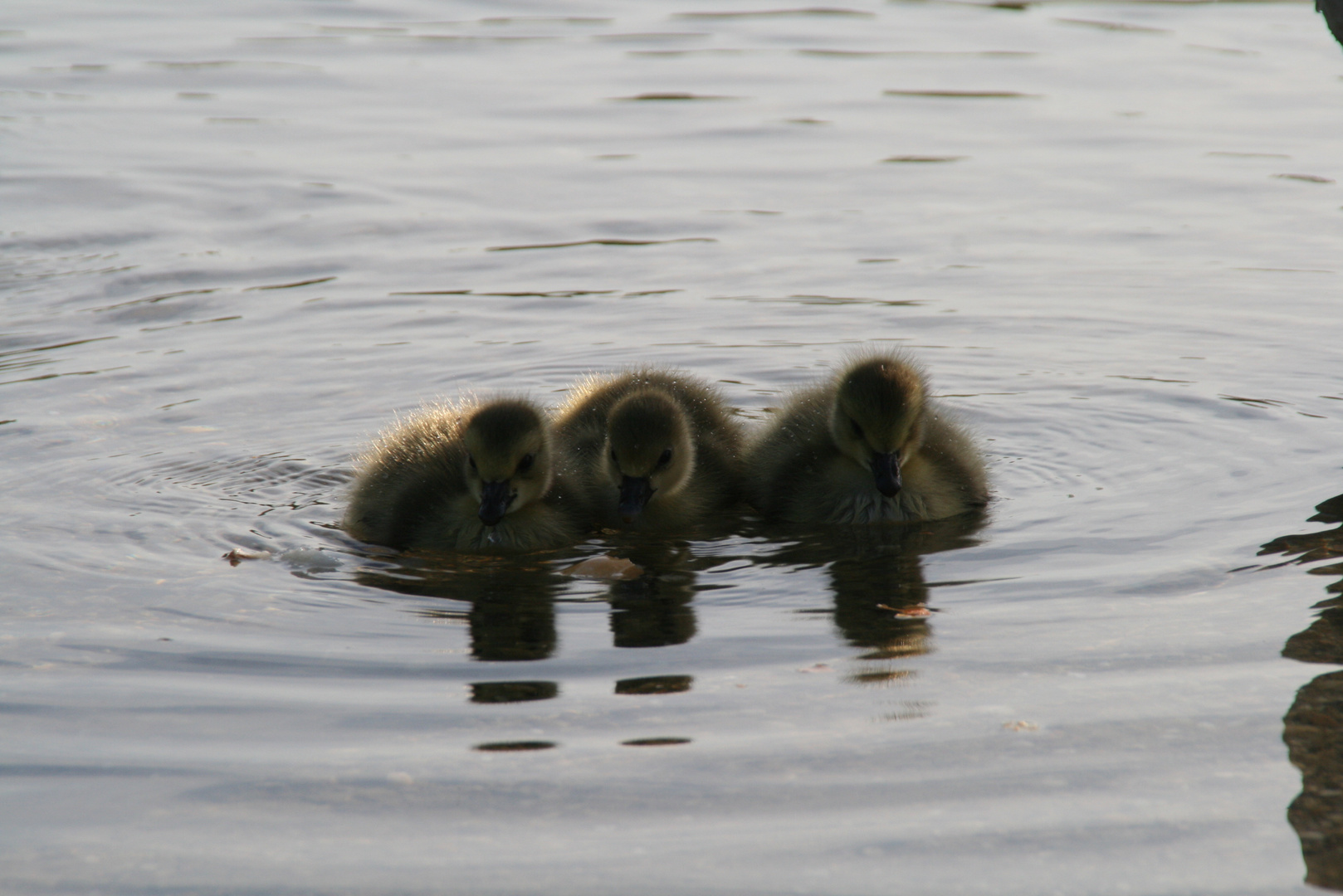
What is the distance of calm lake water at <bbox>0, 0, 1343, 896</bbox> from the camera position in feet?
11.4

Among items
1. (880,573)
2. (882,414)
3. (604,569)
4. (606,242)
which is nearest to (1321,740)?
(880,573)

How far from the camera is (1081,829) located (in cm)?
338

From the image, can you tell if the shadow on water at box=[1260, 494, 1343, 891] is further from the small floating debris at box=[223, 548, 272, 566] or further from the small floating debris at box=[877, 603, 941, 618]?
the small floating debris at box=[223, 548, 272, 566]

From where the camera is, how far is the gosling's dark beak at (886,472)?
5.53m

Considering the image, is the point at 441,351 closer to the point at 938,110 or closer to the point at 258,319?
the point at 258,319

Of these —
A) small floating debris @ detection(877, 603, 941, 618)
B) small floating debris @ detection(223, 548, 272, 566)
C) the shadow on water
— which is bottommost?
the shadow on water

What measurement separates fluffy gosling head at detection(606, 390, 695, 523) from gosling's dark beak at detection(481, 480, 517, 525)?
1.32 feet

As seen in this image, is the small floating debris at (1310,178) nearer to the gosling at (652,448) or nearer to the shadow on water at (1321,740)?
the gosling at (652,448)

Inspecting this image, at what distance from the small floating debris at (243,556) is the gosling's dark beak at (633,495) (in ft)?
3.99

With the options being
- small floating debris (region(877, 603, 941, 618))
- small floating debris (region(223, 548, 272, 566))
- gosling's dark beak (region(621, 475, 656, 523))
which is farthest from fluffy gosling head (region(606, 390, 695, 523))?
small floating debris (region(223, 548, 272, 566))

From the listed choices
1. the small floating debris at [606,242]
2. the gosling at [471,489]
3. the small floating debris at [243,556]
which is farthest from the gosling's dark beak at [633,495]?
the small floating debris at [606,242]

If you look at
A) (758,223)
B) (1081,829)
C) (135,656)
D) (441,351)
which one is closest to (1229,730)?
(1081,829)

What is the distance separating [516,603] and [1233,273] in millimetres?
5770

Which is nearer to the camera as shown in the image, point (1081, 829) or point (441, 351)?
point (1081, 829)
